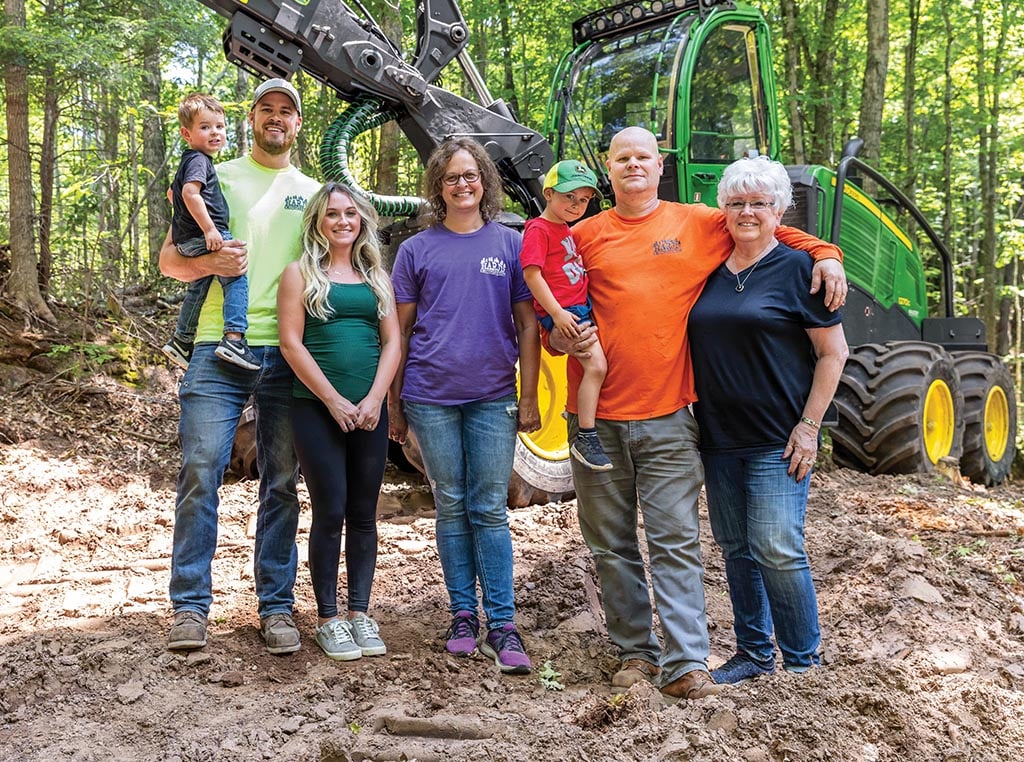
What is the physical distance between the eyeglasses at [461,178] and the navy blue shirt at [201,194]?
2.84 feet

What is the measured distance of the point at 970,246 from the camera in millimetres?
24250

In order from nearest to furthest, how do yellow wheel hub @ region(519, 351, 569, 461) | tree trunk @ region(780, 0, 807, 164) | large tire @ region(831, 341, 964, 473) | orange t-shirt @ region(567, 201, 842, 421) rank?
orange t-shirt @ region(567, 201, 842, 421) < yellow wheel hub @ region(519, 351, 569, 461) < large tire @ region(831, 341, 964, 473) < tree trunk @ region(780, 0, 807, 164)

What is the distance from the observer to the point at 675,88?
677 cm

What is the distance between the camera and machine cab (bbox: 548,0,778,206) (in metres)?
6.81

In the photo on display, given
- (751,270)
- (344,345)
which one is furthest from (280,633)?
(751,270)

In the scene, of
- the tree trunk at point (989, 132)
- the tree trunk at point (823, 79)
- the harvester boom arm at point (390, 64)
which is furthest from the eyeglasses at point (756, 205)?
the tree trunk at point (989, 132)

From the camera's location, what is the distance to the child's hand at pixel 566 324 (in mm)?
3318

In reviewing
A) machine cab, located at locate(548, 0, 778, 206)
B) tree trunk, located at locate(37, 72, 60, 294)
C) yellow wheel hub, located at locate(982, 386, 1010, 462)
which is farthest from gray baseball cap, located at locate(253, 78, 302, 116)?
yellow wheel hub, located at locate(982, 386, 1010, 462)

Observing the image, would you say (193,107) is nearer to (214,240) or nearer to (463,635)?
(214,240)

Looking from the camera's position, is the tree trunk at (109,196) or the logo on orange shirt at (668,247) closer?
the logo on orange shirt at (668,247)

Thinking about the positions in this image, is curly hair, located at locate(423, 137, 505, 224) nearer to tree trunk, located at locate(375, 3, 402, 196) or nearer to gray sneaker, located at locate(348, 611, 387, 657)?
gray sneaker, located at locate(348, 611, 387, 657)

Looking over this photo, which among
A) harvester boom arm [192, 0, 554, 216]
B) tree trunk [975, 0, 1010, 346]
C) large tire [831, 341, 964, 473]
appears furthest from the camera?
tree trunk [975, 0, 1010, 346]

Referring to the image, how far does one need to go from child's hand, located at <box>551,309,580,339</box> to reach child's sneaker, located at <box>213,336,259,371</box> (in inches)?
46.7

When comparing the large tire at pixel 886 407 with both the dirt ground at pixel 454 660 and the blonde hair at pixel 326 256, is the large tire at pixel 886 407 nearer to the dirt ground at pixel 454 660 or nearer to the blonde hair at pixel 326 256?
the dirt ground at pixel 454 660
